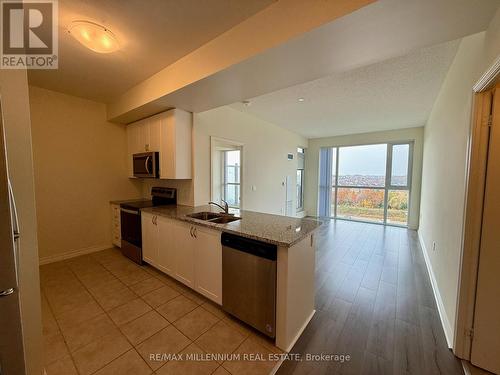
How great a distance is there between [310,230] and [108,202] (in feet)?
12.2

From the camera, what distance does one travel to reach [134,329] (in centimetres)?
187

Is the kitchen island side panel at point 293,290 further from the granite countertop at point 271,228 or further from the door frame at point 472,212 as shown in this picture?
the door frame at point 472,212

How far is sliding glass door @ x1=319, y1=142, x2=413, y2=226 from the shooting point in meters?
5.54

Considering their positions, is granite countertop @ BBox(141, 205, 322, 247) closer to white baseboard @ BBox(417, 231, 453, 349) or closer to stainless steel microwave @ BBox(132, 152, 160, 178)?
stainless steel microwave @ BBox(132, 152, 160, 178)

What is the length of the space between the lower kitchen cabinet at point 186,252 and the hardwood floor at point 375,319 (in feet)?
3.30

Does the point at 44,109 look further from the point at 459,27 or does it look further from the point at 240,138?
the point at 459,27

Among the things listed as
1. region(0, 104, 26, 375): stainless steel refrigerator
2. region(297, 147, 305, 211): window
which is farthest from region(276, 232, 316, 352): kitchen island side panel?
region(297, 147, 305, 211): window

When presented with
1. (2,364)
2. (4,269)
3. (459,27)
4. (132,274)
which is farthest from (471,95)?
(132,274)

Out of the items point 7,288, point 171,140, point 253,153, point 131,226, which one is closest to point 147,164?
point 171,140

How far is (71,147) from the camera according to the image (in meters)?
3.29

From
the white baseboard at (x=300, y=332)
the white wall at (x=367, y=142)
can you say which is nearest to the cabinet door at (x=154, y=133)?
the white baseboard at (x=300, y=332)

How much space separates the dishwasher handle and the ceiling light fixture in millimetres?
1997

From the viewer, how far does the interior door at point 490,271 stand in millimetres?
1402

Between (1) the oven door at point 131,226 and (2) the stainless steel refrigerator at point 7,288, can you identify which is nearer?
(2) the stainless steel refrigerator at point 7,288
